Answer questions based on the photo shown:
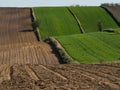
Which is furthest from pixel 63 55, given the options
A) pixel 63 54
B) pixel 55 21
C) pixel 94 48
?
pixel 55 21

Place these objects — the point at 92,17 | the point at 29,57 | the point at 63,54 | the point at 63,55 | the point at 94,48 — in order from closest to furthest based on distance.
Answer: the point at 63,55, the point at 63,54, the point at 29,57, the point at 94,48, the point at 92,17

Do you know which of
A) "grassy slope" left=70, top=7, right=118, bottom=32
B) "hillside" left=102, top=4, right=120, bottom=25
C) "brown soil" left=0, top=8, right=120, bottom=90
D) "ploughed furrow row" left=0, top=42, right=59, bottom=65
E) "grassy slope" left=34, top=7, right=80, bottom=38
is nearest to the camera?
"brown soil" left=0, top=8, right=120, bottom=90

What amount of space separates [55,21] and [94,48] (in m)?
34.2

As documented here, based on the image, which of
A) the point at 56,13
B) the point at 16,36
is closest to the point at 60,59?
the point at 16,36

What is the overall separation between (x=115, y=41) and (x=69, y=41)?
19.4ft

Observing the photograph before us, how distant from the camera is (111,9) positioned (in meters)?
87.2

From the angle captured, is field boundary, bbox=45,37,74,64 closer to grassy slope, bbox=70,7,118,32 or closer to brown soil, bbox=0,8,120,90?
brown soil, bbox=0,8,120,90

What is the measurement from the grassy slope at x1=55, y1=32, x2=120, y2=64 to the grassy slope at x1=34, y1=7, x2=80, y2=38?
16.7 m

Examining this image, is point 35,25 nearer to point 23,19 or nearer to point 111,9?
point 23,19

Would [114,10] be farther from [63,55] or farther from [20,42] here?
[63,55]

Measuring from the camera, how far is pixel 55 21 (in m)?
76.2

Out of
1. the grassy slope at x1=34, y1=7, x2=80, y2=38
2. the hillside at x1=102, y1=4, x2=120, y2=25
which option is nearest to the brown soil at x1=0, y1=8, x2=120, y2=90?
the grassy slope at x1=34, y1=7, x2=80, y2=38

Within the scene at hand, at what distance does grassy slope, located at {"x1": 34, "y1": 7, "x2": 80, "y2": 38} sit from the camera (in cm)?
6981

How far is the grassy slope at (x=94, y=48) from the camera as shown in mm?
36188
